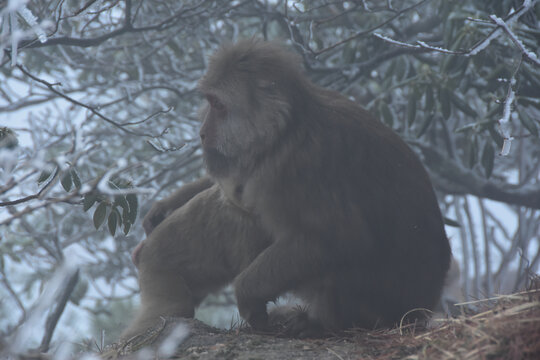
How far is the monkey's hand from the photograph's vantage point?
3568 mm

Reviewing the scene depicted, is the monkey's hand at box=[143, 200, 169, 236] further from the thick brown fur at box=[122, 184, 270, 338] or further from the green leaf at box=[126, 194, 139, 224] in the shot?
the green leaf at box=[126, 194, 139, 224]

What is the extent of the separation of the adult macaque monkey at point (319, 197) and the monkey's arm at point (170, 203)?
56cm

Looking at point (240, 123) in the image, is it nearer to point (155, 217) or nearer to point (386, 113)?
point (155, 217)

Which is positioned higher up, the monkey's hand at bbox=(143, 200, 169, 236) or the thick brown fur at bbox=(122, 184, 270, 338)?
the monkey's hand at bbox=(143, 200, 169, 236)

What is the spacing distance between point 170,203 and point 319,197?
118 centimetres

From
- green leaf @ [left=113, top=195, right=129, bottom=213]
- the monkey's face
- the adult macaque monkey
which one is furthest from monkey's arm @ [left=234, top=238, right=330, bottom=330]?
green leaf @ [left=113, top=195, right=129, bottom=213]

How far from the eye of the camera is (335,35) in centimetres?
619

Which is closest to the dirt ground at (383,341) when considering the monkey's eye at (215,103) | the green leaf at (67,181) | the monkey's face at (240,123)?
the green leaf at (67,181)

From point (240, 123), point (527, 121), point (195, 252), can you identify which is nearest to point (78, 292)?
point (195, 252)

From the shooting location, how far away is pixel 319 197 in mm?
2877

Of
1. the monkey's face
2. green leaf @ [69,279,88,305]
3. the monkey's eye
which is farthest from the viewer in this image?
green leaf @ [69,279,88,305]

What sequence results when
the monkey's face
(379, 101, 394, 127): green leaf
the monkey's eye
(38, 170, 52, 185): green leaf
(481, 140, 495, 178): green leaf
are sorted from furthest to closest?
(379, 101, 394, 127): green leaf < (481, 140, 495, 178): green leaf < the monkey's eye < the monkey's face < (38, 170, 52, 185): green leaf

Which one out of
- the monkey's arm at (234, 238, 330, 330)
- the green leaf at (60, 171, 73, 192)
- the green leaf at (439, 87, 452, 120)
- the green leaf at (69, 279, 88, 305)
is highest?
the green leaf at (60, 171, 73, 192)

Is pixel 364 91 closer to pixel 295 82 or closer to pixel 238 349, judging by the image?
pixel 295 82
